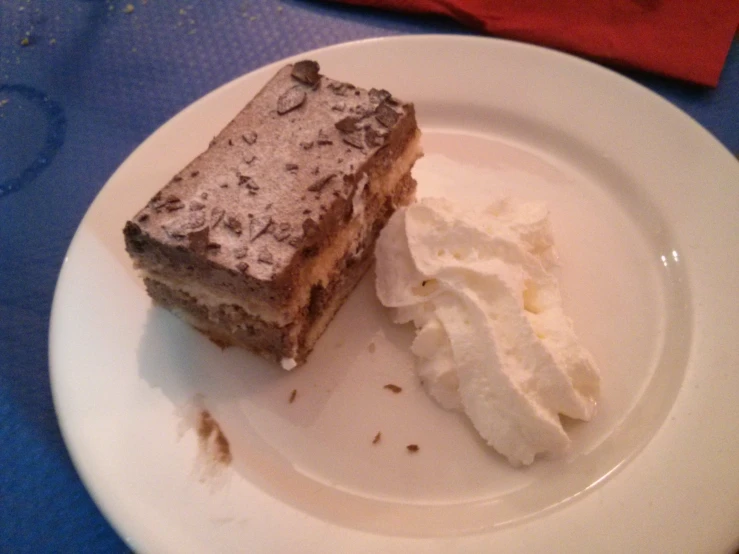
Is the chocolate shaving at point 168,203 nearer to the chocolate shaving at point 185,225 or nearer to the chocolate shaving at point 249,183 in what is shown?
the chocolate shaving at point 185,225

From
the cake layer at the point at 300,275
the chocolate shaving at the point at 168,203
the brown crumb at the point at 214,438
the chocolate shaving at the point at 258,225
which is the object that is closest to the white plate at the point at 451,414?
the brown crumb at the point at 214,438

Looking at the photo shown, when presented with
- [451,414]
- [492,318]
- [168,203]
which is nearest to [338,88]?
[168,203]

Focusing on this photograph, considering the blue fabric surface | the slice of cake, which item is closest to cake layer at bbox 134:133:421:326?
the slice of cake

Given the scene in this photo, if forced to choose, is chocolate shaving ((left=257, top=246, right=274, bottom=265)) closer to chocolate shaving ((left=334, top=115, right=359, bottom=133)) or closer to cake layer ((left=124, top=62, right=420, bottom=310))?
cake layer ((left=124, top=62, right=420, bottom=310))

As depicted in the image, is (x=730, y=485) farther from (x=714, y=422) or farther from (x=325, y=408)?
(x=325, y=408)

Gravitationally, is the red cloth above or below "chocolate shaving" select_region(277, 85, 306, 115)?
above

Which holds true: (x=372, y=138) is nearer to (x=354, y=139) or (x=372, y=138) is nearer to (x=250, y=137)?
(x=354, y=139)
